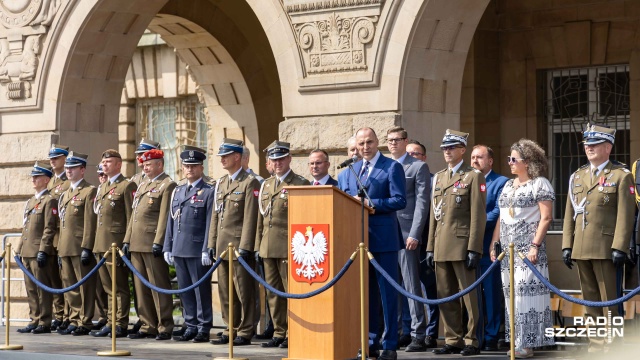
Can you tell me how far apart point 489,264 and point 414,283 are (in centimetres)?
67

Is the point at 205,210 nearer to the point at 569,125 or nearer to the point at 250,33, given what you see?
the point at 569,125

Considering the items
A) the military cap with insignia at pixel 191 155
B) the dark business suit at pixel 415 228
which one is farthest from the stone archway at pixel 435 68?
the military cap with insignia at pixel 191 155

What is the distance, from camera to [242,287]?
11.3 meters

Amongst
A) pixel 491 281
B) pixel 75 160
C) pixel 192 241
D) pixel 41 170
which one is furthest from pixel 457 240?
pixel 41 170

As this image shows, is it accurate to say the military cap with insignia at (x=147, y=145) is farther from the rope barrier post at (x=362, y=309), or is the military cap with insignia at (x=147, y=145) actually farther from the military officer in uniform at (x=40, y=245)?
the rope barrier post at (x=362, y=309)

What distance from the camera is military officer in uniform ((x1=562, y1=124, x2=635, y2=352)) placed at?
30.7 feet

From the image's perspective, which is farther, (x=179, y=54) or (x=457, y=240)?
(x=179, y=54)

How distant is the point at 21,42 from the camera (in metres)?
14.8

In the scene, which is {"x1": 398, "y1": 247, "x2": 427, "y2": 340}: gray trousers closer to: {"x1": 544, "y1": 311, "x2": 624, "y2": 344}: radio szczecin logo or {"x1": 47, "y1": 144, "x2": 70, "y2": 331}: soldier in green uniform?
{"x1": 544, "y1": 311, "x2": 624, "y2": 344}: radio szczecin logo

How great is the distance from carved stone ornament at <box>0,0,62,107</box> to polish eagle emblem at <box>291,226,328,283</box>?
21.1 ft

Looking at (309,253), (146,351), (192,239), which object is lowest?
(146,351)

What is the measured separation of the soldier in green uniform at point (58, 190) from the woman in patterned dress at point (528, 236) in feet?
17.1

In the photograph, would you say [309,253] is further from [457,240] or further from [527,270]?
[527,270]

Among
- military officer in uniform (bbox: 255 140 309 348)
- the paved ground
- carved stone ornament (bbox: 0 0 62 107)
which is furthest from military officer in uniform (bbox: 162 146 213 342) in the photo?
carved stone ornament (bbox: 0 0 62 107)
